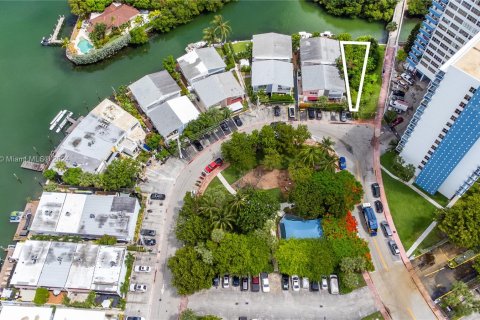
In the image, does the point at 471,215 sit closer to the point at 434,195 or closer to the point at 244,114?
the point at 434,195

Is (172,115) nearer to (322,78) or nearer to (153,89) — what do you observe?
(153,89)

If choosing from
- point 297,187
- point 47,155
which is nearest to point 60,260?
point 47,155

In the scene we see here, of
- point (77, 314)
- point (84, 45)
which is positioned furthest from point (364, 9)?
point (77, 314)

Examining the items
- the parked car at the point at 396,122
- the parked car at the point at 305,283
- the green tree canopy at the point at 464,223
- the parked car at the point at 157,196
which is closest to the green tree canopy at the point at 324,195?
the parked car at the point at 305,283

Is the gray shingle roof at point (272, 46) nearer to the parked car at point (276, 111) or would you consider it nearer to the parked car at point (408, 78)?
the parked car at point (276, 111)

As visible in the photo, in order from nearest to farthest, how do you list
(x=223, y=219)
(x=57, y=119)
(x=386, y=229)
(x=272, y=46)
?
(x=223, y=219)
(x=386, y=229)
(x=57, y=119)
(x=272, y=46)
